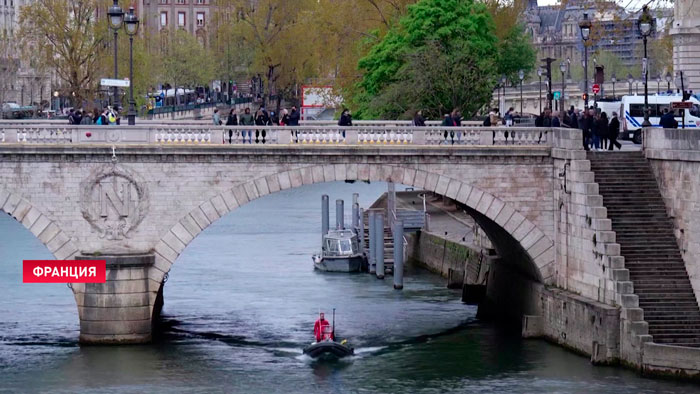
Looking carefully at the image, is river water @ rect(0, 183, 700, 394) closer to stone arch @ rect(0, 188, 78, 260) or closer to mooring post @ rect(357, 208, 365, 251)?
stone arch @ rect(0, 188, 78, 260)

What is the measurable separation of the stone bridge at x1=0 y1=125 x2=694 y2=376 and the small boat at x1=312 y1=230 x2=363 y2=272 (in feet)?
68.8

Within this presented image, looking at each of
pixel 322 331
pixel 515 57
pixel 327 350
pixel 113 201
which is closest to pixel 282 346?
pixel 322 331

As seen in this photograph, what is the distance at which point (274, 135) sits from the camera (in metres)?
52.7

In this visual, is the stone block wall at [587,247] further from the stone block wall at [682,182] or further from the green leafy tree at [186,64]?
the green leafy tree at [186,64]

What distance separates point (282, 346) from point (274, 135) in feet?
21.3

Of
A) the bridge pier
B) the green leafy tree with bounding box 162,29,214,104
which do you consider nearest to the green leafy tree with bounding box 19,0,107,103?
the green leafy tree with bounding box 162,29,214,104

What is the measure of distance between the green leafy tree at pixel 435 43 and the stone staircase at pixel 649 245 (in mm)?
22291

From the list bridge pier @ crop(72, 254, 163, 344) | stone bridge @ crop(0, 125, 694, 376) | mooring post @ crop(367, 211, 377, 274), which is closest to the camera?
bridge pier @ crop(72, 254, 163, 344)

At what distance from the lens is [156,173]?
52.3 meters

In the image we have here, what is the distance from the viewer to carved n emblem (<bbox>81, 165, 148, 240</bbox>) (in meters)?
52.2

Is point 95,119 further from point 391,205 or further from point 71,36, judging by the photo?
point 71,36

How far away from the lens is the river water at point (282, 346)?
157 feet

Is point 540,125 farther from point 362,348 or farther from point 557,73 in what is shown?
point 557,73

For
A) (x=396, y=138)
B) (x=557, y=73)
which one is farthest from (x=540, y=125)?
(x=557, y=73)
